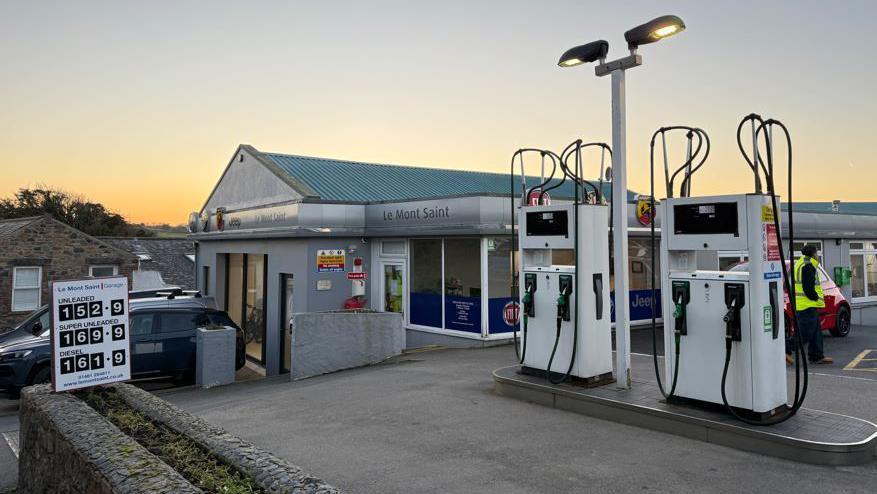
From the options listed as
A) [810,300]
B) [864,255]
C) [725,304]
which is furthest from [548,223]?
[864,255]

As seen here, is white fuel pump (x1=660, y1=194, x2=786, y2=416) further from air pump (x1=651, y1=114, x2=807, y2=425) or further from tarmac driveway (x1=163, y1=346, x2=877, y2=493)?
tarmac driveway (x1=163, y1=346, x2=877, y2=493)

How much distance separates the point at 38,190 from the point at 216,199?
53.4m

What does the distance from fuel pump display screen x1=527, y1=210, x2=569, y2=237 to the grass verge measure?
15.8 feet

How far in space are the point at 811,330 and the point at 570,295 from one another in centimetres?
503

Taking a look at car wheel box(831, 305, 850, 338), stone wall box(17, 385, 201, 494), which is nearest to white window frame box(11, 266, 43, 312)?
stone wall box(17, 385, 201, 494)

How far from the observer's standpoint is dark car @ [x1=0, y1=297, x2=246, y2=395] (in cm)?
1109

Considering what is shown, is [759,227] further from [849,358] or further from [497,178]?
[497,178]

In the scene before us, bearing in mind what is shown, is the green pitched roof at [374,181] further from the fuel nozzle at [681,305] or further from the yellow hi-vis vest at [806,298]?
the fuel nozzle at [681,305]

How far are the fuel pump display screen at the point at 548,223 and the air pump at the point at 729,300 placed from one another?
141cm

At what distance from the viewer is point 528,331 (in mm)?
7777

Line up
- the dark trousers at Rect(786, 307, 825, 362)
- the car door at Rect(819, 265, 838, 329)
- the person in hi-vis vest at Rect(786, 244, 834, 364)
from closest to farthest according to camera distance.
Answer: the person in hi-vis vest at Rect(786, 244, 834, 364) → the dark trousers at Rect(786, 307, 825, 362) → the car door at Rect(819, 265, 838, 329)

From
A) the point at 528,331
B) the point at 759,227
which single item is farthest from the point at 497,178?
the point at 759,227

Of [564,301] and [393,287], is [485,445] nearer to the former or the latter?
[564,301]

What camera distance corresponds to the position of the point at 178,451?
15.3 ft
